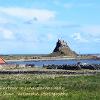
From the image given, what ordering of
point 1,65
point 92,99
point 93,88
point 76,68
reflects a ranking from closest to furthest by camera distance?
1. point 92,99
2. point 93,88
3. point 76,68
4. point 1,65

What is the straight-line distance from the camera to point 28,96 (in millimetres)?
40219

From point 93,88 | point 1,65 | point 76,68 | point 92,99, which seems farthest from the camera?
point 1,65

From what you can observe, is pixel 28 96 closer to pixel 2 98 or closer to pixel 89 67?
pixel 2 98

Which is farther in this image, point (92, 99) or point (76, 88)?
point (76, 88)

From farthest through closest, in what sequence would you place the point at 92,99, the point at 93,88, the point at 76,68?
the point at 76,68 < the point at 93,88 < the point at 92,99

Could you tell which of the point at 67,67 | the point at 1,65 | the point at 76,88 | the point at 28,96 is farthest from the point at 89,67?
the point at 28,96

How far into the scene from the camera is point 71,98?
39031mm

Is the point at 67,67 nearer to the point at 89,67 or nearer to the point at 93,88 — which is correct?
the point at 89,67

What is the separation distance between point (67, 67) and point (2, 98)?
6851 centimetres

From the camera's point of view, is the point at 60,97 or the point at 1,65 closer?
the point at 60,97

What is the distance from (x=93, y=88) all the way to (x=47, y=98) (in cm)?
1179

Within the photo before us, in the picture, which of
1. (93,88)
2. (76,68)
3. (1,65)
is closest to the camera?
(93,88)

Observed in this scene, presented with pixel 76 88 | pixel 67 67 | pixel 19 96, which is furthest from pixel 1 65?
pixel 19 96

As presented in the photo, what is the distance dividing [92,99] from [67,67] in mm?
68377
